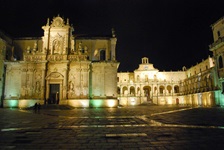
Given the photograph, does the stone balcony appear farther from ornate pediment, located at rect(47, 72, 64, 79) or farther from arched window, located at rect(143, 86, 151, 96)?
arched window, located at rect(143, 86, 151, 96)

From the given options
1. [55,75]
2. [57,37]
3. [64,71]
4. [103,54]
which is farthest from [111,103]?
[57,37]

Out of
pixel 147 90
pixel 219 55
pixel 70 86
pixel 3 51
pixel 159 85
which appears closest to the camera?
pixel 70 86

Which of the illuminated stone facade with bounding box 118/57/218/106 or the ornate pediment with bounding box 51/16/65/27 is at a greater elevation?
the ornate pediment with bounding box 51/16/65/27

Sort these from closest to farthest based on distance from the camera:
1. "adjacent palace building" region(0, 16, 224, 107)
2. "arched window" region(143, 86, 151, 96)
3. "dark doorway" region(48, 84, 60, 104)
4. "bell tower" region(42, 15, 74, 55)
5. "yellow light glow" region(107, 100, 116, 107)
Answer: "adjacent palace building" region(0, 16, 224, 107) < "yellow light glow" region(107, 100, 116, 107) < "dark doorway" region(48, 84, 60, 104) < "bell tower" region(42, 15, 74, 55) < "arched window" region(143, 86, 151, 96)

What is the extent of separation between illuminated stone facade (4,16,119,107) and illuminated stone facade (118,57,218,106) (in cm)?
2979

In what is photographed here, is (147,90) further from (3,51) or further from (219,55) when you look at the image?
(3,51)

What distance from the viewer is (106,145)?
478 centimetres

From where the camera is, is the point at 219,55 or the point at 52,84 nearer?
the point at 52,84

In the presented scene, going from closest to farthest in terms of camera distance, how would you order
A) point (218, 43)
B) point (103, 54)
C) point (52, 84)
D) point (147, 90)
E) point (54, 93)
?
point (52, 84)
point (54, 93)
point (218, 43)
point (103, 54)
point (147, 90)

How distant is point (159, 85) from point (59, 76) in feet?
158

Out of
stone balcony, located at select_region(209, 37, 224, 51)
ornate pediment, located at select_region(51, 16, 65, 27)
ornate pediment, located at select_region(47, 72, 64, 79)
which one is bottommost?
ornate pediment, located at select_region(47, 72, 64, 79)

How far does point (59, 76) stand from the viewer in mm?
32750

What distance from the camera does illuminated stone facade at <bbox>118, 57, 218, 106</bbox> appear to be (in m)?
56.9

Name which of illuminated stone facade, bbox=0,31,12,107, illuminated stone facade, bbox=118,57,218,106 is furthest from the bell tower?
illuminated stone facade, bbox=118,57,218,106
